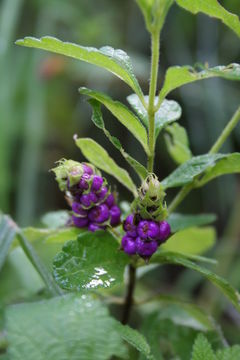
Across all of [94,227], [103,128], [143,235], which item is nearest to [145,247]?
[143,235]

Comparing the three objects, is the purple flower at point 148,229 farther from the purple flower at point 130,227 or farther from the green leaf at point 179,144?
the green leaf at point 179,144

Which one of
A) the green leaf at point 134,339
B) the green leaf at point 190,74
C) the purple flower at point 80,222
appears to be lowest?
the green leaf at point 134,339

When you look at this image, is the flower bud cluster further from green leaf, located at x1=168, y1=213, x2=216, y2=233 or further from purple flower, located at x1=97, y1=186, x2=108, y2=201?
green leaf, located at x1=168, y1=213, x2=216, y2=233

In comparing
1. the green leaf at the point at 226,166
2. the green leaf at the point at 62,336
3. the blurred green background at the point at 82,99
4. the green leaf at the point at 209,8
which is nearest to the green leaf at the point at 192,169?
the green leaf at the point at 226,166

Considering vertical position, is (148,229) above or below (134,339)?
above

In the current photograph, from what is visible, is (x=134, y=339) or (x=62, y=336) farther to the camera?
(x=134, y=339)

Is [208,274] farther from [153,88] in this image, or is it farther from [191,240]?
[191,240]

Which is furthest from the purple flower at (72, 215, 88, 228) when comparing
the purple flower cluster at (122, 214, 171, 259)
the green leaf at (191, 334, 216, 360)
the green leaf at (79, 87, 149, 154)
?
the green leaf at (191, 334, 216, 360)
